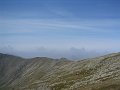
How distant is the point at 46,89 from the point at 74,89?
31.5 metres

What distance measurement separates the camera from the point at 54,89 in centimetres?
11150

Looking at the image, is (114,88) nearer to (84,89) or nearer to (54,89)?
(84,89)

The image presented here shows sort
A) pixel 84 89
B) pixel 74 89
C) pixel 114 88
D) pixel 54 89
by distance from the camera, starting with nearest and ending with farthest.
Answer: pixel 114 88 < pixel 84 89 < pixel 74 89 < pixel 54 89

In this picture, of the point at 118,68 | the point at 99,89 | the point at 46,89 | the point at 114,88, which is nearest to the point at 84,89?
the point at 99,89

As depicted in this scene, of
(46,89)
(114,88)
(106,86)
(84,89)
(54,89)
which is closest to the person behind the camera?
(114,88)

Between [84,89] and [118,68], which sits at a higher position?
[118,68]

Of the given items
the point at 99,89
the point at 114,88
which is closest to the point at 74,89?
the point at 99,89

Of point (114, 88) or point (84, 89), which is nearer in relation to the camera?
point (114, 88)

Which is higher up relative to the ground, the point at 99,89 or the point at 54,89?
the point at 99,89

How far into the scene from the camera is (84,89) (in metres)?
83.4

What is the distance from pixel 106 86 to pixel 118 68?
30.8 m

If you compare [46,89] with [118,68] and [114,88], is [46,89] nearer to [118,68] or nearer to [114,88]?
[118,68]

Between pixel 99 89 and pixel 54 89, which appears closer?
pixel 99 89

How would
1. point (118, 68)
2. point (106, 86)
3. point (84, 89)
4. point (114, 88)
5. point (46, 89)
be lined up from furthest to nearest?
point (46, 89) → point (118, 68) → point (84, 89) → point (106, 86) → point (114, 88)
